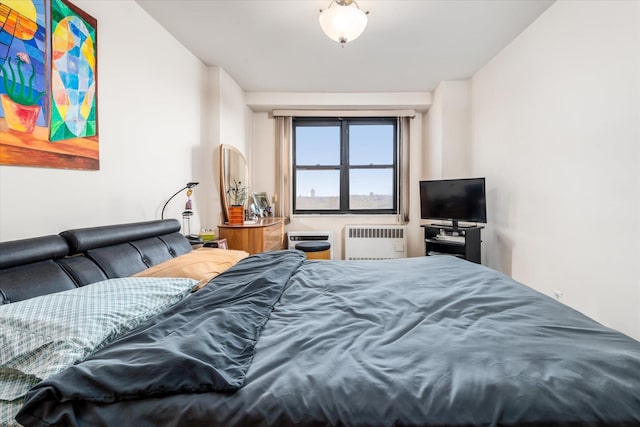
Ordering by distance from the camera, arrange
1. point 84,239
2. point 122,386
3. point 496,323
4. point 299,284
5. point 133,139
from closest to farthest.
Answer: point 122,386 < point 496,323 < point 84,239 < point 299,284 < point 133,139

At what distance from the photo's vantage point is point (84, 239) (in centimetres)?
153

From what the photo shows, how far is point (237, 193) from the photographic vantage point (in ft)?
12.6

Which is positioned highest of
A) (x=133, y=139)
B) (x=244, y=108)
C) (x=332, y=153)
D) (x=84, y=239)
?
(x=244, y=108)

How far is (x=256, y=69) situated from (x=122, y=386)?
11.5 feet

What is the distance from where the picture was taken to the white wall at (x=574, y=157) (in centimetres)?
188

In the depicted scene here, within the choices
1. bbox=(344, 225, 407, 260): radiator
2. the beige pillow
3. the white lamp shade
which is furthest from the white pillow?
bbox=(344, 225, 407, 260): radiator

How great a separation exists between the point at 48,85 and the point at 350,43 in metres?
2.35

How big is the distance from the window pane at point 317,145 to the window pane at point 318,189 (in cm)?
19

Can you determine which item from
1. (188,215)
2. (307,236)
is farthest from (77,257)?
(307,236)

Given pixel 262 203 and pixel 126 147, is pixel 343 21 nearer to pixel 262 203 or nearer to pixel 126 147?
pixel 126 147

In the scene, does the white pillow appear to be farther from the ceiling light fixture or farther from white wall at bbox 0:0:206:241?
the ceiling light fixture

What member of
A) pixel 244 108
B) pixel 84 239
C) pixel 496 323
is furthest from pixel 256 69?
pixel 496 323

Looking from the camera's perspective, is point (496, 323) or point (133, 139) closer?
point (496, 323)

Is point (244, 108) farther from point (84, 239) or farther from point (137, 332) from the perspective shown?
point (137, 332)
